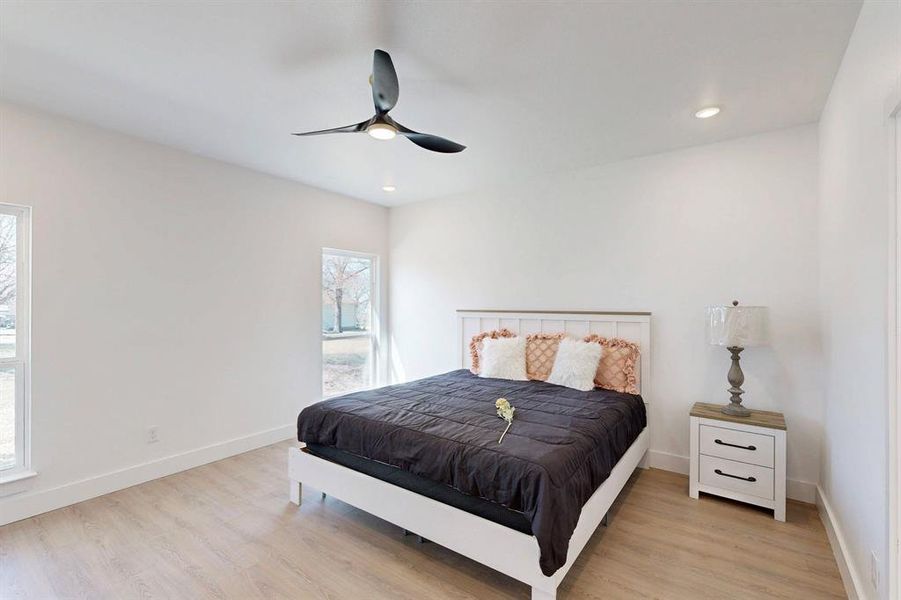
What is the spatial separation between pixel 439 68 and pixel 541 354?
2.63 meters

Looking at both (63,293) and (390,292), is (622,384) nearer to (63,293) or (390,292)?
(390,292)

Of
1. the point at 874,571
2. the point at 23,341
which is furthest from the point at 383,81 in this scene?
the point at 23,341

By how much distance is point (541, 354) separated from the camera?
3.91 metres

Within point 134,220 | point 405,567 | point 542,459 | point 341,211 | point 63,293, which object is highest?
point 341,211

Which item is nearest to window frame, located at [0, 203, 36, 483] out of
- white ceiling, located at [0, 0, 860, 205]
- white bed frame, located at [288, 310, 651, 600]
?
white ceiling, located at [0, 0, 860, 205]

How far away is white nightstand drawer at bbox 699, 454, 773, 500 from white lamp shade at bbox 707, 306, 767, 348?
83 cm

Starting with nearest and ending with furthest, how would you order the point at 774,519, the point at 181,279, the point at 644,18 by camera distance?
the point at 644,18 → the point at 774,519 → the point at 181,279

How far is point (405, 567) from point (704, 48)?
10.4 feet

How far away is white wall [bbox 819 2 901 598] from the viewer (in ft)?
4.97

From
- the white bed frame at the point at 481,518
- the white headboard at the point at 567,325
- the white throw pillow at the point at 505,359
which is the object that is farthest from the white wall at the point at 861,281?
the white throw pillow at the point at 505,359

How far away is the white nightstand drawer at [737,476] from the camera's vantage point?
2719 mm

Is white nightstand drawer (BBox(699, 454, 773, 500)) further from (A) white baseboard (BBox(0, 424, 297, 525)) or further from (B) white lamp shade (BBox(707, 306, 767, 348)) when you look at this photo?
(A) white baseboard (BBox(0, 424, 297, 525))

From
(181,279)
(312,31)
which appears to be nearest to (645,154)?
(312,31)

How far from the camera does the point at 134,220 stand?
3258mm
